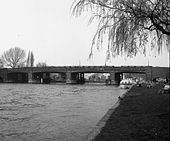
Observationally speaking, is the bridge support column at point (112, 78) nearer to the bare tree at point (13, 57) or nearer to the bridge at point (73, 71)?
the bridge at point (73, 71)

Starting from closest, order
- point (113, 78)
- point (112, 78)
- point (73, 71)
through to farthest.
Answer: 1. point (113, 78)
2. point (112, 78)
3. point (73, 71)

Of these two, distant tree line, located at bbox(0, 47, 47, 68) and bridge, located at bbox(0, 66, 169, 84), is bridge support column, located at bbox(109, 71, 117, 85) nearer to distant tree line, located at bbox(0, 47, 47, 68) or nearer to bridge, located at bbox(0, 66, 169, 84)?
bridge, located at bbox(0, 66, 169, 84)

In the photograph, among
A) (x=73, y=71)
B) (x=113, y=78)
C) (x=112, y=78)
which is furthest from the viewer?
(x=73, y=71)

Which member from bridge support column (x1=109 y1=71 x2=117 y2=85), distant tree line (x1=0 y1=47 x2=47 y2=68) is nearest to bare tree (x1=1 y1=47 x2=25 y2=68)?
distant tree line (x1=0 y1=47 x2=47 y2=68)

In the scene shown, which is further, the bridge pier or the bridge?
the bridge pier

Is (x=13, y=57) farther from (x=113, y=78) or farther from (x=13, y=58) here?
(x=113, y=78)

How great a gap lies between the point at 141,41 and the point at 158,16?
1312 millimetres

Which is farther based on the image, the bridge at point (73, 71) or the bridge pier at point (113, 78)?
the bridge pier at point (113, 78)

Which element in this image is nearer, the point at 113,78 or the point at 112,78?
the point at 113,78

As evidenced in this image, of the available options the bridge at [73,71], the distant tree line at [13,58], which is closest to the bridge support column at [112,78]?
the bridge at [73,71]

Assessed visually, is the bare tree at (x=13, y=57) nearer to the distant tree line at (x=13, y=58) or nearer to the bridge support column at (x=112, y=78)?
the distant tree line at (x=13, y=58)

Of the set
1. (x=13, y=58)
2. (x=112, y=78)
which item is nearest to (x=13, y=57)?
(x=13, y=58)

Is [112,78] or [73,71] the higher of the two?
[73,71]

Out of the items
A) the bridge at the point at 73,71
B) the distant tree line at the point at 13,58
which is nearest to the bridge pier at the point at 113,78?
the bridge at the point at 73,71
